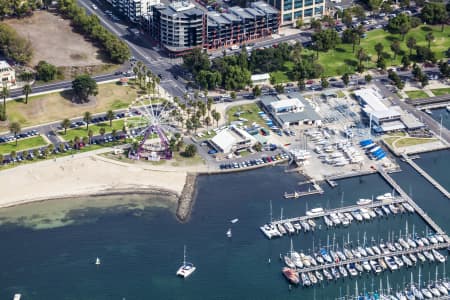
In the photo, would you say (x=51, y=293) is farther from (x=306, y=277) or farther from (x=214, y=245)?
(x=306, y=277)

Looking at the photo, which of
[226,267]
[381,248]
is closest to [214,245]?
[226,267]

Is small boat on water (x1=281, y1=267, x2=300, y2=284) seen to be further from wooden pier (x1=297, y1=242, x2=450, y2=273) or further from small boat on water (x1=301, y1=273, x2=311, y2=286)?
wooden pier (x1=297, y1=242, x2=450, y2=273)

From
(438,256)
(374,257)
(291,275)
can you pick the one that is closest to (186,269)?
(291,275)

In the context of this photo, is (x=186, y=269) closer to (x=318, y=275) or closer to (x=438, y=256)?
(x=318, y=275)

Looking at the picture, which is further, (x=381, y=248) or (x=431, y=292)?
(x=381, y=248)

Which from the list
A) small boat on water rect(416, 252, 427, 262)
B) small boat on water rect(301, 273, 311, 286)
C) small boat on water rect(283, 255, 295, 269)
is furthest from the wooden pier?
small boat on water rect(283, 255, 295, 269)

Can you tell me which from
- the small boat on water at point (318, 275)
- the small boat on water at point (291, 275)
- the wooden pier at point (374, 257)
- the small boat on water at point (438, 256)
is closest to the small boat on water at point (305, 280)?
the small boat on water at point (291, 275)

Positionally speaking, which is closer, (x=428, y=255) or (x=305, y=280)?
(x=305, y=280)

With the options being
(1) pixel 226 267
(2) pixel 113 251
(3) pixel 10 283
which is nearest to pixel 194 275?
(1) pixel 226 267

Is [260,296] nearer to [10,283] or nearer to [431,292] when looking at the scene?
[431,292]
